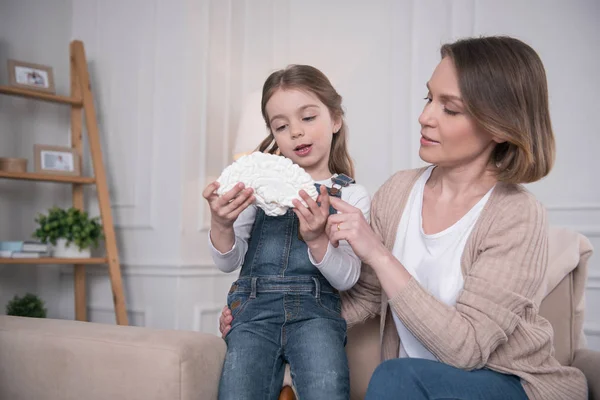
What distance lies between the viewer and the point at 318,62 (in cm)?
374

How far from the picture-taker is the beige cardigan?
123cm

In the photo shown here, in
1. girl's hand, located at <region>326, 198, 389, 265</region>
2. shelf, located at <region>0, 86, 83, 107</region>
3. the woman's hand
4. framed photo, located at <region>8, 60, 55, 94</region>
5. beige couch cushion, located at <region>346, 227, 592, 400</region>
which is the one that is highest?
framed photo, located at <region>8, 60, 55, 94</region>

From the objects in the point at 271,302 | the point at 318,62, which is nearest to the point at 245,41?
the point at 318,62

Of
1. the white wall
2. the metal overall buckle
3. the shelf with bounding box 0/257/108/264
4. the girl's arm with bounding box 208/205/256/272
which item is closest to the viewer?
the girl's arm with bounding box 208/205/256/272

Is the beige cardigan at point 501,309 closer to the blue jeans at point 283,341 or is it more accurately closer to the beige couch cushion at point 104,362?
the blue jeans at point 283,341

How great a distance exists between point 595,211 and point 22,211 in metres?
3.29

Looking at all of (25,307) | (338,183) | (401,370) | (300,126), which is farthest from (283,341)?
(25,307)

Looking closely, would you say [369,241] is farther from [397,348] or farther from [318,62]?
[318,62]

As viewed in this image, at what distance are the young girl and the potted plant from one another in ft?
6.17

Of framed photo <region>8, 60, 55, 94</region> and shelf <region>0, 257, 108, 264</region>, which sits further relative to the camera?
framed photo <region>8, 60, 55, 94</region>

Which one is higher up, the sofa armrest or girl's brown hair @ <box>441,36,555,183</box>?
girl's brown hair @ <box>441,36,555,183</box>

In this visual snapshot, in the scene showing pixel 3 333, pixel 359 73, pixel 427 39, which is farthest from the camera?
pixel 359 73

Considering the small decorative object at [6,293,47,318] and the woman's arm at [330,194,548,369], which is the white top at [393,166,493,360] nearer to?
the woman's arm at [330,194,548,369]

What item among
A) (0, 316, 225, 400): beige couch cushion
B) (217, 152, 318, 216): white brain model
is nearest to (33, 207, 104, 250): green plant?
(0, 316, 225, 400): beige couch cushion
